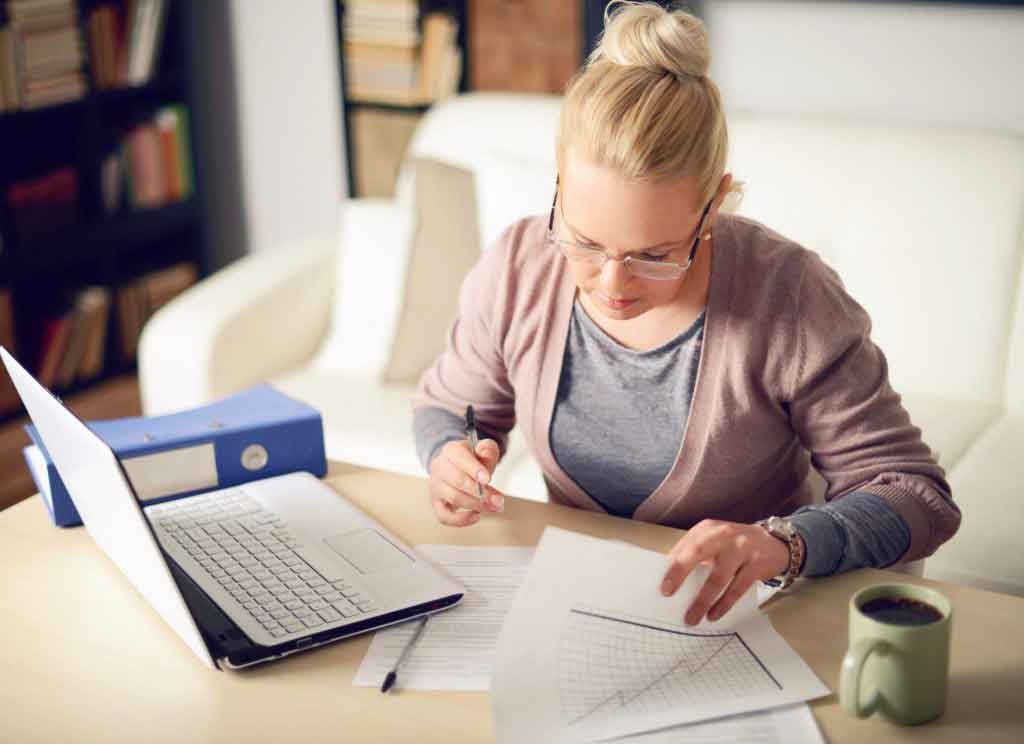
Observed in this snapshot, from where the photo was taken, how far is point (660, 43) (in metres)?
1.18

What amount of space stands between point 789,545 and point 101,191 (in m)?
2.63

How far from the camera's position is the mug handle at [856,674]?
92 cm

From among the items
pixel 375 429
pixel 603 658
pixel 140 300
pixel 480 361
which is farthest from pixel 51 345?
pixel 603 658

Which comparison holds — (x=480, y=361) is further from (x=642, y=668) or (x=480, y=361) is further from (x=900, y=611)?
(x=900, y=611)

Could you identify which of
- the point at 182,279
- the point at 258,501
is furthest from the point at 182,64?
the point at 258,501

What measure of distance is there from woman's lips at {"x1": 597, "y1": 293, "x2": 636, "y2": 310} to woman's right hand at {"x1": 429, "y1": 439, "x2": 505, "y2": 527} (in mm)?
192

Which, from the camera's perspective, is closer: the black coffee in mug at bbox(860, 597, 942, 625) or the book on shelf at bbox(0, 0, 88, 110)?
the black coffee in mug at bbox(860, 597, 942, 625)

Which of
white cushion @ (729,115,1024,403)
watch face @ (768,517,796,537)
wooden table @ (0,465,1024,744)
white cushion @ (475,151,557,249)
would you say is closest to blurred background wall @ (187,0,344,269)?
white cushion @ (475,151,557,249)

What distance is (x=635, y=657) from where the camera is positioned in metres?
1.04

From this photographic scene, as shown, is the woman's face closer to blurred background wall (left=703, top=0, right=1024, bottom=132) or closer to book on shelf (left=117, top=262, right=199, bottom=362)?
blurred background wall (left=703, top=0, right=1024, bottom=132)

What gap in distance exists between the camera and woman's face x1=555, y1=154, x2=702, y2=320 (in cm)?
117

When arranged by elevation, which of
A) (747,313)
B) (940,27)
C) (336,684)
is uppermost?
(940,27)

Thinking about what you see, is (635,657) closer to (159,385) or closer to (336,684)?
(336,684)

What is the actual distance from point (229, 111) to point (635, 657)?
2891 millimetres
